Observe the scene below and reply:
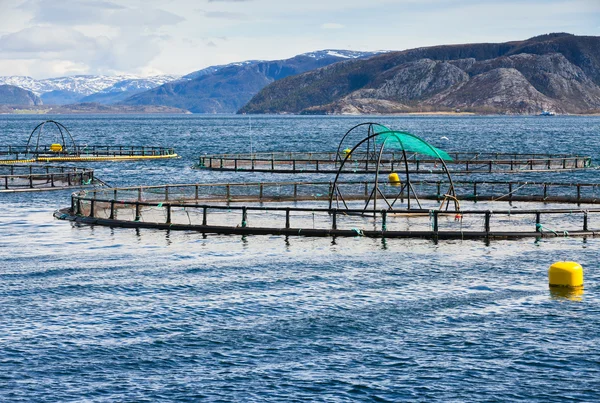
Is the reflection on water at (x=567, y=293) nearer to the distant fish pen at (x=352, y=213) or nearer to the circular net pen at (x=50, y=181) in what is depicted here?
the distant fish pen at (x=352, y=213)

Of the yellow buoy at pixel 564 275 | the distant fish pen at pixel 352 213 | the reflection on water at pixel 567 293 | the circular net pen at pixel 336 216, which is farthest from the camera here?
the distant fish pen at pixel 352 213

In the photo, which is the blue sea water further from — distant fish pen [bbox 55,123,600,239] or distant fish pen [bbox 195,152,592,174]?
distant fish pen [bbox 195,152,592,174]

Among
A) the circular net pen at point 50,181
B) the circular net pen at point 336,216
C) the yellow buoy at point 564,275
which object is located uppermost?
the circular net pen at point 50,181

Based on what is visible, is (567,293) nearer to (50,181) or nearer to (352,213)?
(352,213)

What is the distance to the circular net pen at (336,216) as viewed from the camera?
47000mm

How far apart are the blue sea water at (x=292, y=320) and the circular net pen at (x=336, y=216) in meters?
1.06

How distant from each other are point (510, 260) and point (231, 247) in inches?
556

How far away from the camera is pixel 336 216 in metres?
51.9

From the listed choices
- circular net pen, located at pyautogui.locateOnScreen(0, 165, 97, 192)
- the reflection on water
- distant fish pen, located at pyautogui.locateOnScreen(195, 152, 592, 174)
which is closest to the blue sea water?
the reflection on water

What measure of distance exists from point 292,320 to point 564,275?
12.4 metres

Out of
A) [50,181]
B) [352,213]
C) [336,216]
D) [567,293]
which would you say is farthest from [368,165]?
[567,293]

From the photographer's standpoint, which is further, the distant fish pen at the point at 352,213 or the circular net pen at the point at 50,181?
the circular net pen at the point at 50,181

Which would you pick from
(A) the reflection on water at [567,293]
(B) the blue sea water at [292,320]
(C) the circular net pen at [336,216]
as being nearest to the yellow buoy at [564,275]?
(A) the reflection on water at [567,293]

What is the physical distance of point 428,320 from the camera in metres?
30.5
